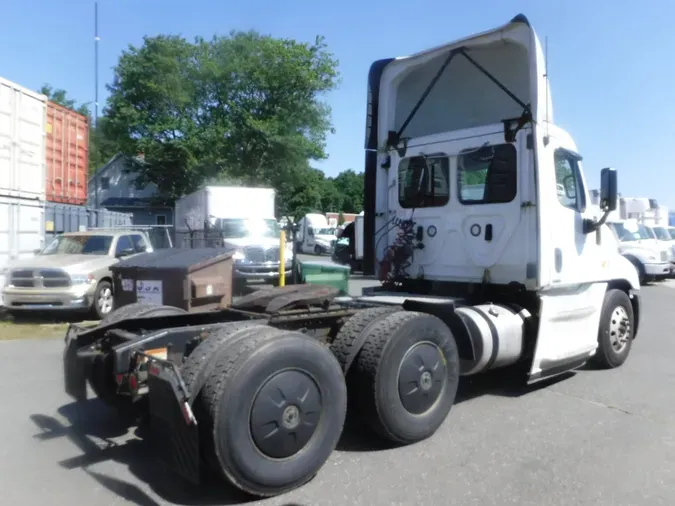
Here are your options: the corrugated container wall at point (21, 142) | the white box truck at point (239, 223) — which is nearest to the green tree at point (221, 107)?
the white box truck at point (239, 223)

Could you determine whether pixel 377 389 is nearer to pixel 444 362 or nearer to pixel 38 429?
pixel 444 362

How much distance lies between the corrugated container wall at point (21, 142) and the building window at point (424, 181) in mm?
9539

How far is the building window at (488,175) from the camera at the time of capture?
6273 mm

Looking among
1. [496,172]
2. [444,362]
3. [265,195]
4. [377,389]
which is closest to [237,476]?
[377,389]

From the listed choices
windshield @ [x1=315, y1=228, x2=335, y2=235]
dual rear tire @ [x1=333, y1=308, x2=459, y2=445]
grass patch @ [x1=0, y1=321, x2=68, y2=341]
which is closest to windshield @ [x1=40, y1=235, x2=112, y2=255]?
grass patch @ [x1=0, y1=321, x2=68, y2=341]

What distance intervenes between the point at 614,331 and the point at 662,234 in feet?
61.8

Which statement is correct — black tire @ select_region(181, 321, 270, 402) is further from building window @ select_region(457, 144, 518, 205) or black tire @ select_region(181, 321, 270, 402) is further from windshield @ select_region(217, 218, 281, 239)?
windshield @ select_region(217, 218, 281, 239)

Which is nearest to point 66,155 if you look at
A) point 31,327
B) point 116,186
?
point 31,327

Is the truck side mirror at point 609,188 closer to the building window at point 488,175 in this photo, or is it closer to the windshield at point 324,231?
the building window at point 488,175

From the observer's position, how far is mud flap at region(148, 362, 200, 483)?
11.8 ft

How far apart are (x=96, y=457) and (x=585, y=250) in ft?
17.0

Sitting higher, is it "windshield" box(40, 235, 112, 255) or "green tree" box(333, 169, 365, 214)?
"green tree" box(333, 169, 365, 214)

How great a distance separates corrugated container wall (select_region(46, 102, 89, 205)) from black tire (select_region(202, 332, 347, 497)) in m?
13.0

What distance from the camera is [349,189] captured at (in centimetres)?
9950
